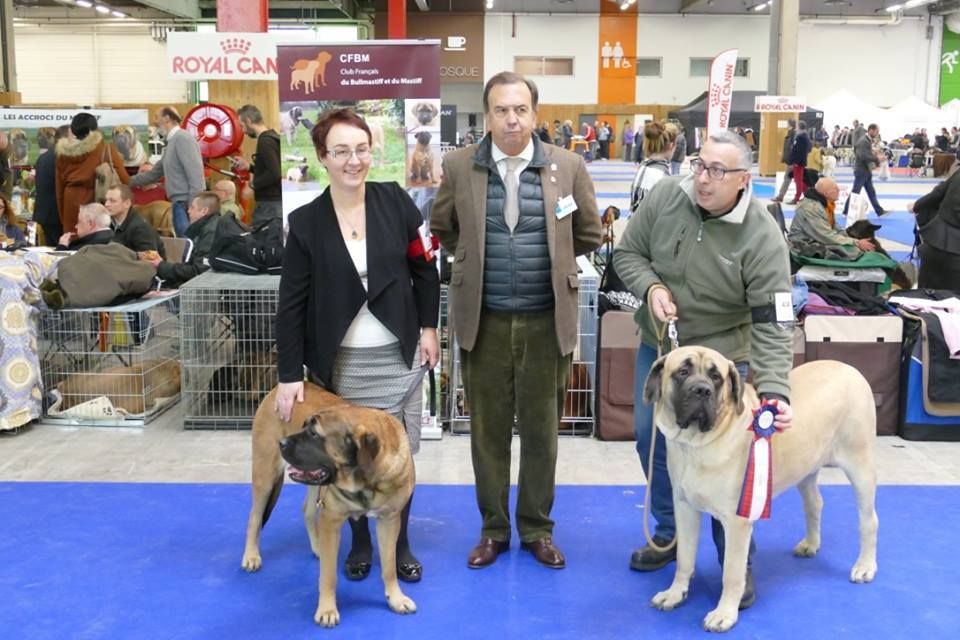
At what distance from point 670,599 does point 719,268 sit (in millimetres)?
1140

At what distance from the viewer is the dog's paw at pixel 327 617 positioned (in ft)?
10.0

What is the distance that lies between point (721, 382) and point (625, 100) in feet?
109

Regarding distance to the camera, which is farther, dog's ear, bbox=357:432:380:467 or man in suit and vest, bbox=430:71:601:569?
man in suit and vest, bbox=430:71:601:569

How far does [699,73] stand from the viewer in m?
34.4

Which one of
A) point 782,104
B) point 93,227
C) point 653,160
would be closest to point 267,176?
point 93,227

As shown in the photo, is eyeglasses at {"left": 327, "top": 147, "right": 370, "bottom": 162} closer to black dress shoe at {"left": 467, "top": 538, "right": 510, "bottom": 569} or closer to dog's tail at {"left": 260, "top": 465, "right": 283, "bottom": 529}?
dog's tail at {"left": 260, "top": 465, "right": 283, "bottom": 529}

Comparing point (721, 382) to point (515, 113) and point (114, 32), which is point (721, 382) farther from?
point (114, 32)

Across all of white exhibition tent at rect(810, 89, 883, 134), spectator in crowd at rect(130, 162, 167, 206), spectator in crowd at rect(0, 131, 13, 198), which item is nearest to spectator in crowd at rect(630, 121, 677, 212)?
spectator in crowd at rect(130, 162, 167, 206)

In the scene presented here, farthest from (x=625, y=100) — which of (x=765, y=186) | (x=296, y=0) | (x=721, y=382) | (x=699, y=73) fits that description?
(x=721, y=382)

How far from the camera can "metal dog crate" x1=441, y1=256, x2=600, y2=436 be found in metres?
5.10

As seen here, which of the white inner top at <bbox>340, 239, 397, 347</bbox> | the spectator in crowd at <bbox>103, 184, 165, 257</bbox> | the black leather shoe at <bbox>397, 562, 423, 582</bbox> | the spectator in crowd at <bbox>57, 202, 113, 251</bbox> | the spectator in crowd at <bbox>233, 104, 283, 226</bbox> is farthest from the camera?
the spectator in crowd at <bbox>233, 104, 283, 226</bbox>

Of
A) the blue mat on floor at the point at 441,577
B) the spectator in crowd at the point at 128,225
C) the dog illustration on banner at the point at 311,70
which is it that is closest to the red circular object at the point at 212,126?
the spectator in crowd at the point at 128,225

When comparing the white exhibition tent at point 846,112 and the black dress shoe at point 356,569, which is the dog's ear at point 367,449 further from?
the white exhibition tent at point 846,112

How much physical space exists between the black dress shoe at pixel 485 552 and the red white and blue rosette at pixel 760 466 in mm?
1046
